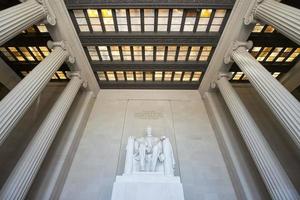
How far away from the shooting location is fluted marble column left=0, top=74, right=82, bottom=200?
6.14 meters

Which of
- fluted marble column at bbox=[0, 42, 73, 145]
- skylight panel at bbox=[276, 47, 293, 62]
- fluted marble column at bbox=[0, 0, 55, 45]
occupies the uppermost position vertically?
skylight panel at bbox=[276, 47, 293, 62]

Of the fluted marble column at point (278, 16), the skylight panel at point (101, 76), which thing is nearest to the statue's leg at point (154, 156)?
the fluted marble column at point (278, 16)

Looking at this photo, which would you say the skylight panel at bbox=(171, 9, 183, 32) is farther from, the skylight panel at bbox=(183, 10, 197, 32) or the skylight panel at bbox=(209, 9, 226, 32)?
the skylight panel at bbox=(209, 9, 226, 32)

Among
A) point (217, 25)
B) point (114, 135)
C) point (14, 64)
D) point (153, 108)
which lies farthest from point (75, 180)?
point (217, 25)

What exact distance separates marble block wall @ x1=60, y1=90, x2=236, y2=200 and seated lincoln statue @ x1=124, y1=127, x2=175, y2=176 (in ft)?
8.48

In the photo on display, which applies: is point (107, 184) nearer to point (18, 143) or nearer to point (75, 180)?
point (75, 180)

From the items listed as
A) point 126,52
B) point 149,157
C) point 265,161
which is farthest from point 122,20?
point 265,161

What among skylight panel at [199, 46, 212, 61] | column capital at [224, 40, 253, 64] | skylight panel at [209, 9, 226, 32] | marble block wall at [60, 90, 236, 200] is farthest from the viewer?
skylight panel at [199, 46, 212, 61]

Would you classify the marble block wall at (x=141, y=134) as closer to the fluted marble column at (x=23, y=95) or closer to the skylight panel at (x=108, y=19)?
the fluted marble column at (x=23, y=95)

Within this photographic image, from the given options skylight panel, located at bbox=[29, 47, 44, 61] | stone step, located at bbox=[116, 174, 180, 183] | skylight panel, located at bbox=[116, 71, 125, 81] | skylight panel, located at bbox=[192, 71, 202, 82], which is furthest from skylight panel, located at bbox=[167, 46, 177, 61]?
skylight panel, located at bbox=[29, 47, 44, 61]

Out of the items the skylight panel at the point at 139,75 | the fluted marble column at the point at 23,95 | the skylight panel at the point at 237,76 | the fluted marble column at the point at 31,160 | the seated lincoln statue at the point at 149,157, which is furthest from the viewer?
the skylight panel at the point at 139,75

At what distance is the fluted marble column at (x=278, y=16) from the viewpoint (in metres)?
6.00

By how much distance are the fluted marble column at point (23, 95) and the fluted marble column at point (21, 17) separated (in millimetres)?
1503

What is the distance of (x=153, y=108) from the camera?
516 inches
